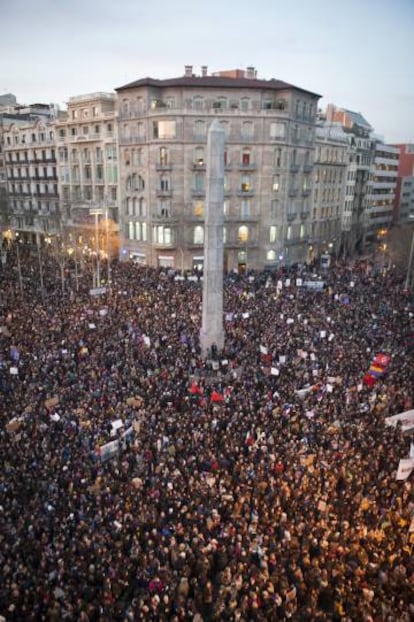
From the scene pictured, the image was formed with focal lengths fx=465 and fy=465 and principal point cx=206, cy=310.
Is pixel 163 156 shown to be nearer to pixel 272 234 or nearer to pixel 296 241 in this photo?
pixel 272 234

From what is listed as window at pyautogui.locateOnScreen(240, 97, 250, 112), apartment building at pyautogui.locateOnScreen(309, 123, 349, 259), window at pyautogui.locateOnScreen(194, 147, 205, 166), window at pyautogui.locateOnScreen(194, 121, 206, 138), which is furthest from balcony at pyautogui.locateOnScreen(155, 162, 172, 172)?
apartment building at pyautogui.locateOnScreen(309, 123, 349, 259)

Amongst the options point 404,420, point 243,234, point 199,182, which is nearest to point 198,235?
point 243,234

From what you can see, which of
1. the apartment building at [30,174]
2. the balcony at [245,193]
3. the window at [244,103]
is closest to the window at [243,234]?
the balcony at [245,193]

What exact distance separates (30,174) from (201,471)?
59.1 m

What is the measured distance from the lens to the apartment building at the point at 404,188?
308 feet

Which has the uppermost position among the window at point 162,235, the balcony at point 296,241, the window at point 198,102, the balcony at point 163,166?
the window at point 198,102

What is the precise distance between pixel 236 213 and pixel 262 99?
11.2 metres

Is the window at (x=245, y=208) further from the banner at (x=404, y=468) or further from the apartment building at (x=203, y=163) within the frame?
the banner at (x=404, y=468)

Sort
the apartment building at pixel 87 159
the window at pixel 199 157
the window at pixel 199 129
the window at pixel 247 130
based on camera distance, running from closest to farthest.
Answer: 1. the window at pixel 199 129
2. the window at pixel 247 130
3. the window at pixel 199 157
4. the apartment building at pixel 87 159

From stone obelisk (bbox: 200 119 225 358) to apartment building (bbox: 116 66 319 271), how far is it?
20.9 meters

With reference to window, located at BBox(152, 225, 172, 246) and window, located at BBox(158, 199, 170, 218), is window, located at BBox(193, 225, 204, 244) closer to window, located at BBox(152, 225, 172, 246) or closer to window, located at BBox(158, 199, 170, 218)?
window, located at BBox(152, 225, 172, 246)

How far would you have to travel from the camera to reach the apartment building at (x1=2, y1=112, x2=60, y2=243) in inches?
2339

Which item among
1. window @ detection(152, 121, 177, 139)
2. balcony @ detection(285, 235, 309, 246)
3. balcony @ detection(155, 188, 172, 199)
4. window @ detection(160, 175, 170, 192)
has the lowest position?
balcony @ detection(285, 235, 309, 246)

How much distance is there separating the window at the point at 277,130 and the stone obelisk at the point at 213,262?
72.6 feet
